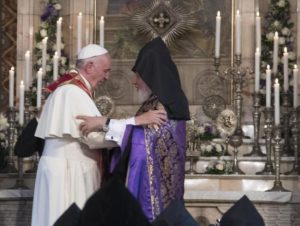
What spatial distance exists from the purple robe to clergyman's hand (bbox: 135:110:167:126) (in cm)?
4

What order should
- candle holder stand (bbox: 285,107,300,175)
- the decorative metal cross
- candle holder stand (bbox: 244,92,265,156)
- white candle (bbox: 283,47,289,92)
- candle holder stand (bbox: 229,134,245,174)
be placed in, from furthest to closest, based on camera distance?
the decorative metal cross
white candle (bbox: 283,47,289,92)
candle holder stand (bbox: 244,92,265,156)
candle holder stand (bbox: 285,107,300,175)
candle holder stand (bbox: 229,134,245,174)

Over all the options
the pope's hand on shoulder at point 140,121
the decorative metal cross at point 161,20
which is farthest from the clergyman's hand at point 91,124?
the decorative metal cross at point 161,20

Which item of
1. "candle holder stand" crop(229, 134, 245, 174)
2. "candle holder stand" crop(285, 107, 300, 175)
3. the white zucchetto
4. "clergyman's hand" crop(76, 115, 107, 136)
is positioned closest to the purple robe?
"clergyman's hand" crop(76, 115, 107, 136)

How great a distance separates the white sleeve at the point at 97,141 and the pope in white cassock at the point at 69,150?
7cm

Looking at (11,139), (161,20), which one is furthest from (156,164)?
(161,20)

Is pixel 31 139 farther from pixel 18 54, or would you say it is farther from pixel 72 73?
pixel 18 54

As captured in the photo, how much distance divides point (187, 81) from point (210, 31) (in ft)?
1.64

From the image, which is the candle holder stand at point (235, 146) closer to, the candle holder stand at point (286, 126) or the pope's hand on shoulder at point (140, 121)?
the candle holder stand at point (286, 126)

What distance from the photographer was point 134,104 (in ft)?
27.3

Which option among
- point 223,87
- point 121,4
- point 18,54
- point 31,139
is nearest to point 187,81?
point 223,87

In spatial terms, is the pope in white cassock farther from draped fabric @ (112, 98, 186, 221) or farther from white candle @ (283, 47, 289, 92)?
white candle @ (283, 47, 289, 92)

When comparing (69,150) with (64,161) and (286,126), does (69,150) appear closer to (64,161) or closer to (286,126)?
(64,161)

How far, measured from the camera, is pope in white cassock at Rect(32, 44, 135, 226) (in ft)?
15.1

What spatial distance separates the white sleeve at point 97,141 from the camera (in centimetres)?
446
